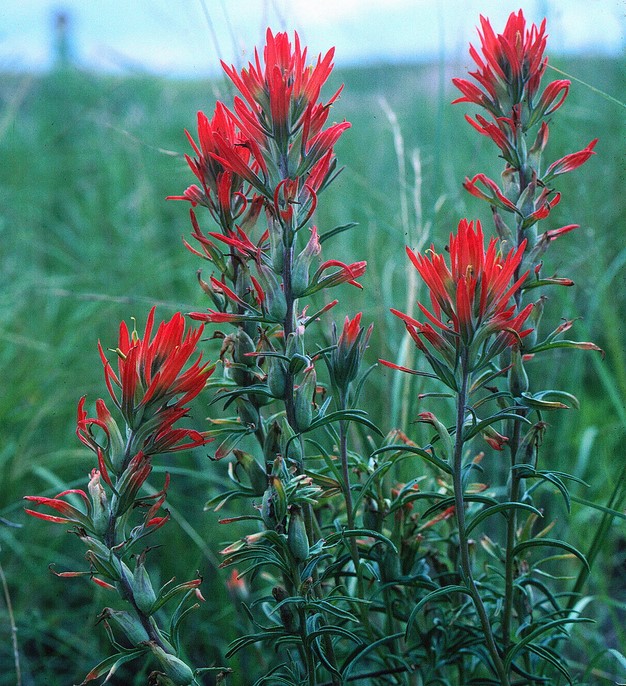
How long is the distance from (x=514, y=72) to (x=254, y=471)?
608mm

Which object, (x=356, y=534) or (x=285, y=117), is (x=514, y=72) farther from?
(x=356, y=534)

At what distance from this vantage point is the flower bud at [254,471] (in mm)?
938

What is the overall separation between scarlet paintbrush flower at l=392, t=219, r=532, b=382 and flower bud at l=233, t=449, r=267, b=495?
0.87 ft

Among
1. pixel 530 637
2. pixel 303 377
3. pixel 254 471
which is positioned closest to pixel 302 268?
pixel 303 377

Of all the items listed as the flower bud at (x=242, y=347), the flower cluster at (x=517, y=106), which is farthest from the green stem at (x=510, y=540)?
the flower bud at (x=242, y=347)

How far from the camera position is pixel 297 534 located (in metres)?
0.88

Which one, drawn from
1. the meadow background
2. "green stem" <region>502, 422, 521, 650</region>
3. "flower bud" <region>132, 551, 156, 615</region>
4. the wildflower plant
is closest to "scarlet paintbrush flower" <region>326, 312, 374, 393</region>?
the wildflower plant

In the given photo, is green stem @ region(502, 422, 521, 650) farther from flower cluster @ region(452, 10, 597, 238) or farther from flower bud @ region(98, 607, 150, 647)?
flower bud @ region(98, 607, 150, 647)

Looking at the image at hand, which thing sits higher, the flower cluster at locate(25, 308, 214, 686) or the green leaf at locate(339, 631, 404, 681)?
the flower cluster at locate(25, 308, 214, 686)

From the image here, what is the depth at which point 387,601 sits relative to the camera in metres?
1.06

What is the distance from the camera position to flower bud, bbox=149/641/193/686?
2.73ft

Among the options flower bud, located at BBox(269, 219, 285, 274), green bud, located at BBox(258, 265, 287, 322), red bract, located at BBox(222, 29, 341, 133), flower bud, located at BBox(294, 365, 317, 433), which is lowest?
flower bud, located at BBox(294, 365, 317, 433)

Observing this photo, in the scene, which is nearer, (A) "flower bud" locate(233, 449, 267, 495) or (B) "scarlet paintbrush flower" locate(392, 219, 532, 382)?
(B) "scarlet paintbrush flower" locate(392, 219, 532, 382)

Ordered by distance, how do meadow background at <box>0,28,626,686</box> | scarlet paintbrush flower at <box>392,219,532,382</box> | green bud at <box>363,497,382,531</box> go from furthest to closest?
1. meadow background at <box>0,28,626,686</box>
2. green bud at <box>363,497,382,531</box>
3. scarlet paintbrush flower at <box>392,219,532,382</box>
